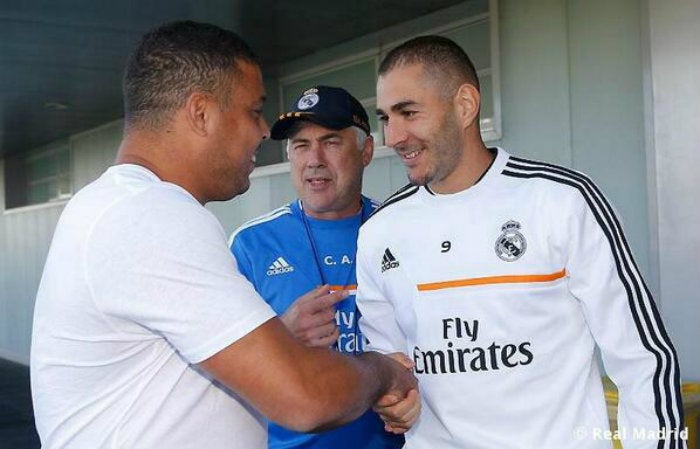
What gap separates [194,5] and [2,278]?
10.6 metres

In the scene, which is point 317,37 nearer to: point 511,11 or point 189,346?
point 511,11

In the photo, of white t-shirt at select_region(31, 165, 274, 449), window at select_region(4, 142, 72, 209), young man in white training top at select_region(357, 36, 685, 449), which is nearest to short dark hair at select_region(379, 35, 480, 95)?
young man in white training top at select_region(357, 36, 685, 449)

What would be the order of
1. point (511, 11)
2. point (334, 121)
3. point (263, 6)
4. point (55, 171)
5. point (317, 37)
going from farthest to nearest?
point (55, 171)
point (317, 37)
point (263, 6)
point (511, 11)
point (334, 121)

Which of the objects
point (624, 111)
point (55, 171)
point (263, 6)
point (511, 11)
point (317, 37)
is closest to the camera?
point (624, 111)

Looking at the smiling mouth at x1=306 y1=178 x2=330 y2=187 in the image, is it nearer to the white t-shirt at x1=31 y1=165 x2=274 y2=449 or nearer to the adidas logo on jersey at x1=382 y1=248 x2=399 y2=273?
the adidas logo on jersey at x1=382 y1=248 x2=399 y2=273

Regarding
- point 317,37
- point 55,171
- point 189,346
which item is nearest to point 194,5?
point 317,37

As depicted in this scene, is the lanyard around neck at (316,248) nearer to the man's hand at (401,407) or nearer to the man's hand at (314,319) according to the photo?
the man's hand at (314,319)

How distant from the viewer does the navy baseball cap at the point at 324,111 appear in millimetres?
2725

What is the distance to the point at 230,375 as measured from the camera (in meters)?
1.33

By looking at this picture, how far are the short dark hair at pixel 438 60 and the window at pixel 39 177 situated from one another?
11.9 m

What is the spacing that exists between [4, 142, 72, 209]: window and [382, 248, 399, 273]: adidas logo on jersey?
11.9 metres

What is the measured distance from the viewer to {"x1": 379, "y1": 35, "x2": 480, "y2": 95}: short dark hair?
221 cm

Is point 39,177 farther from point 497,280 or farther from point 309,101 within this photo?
point 497,280

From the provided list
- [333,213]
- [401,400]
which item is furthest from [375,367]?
[333,213]
